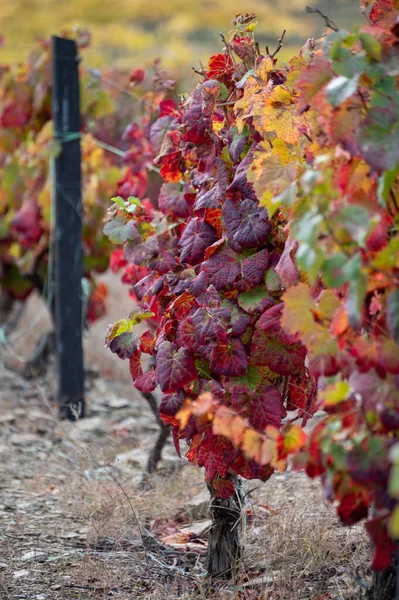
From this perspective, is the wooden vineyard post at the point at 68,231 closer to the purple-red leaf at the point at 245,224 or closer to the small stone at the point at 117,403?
the small stone at the point at 117,403

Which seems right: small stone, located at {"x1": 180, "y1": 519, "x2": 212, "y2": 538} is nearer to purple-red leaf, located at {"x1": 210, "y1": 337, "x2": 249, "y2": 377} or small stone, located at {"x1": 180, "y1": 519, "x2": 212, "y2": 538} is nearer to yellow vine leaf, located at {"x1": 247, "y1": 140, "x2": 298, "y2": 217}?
purple-red leaf, located at {"x1": 210, "y1": 337, "x2": 249, "y2": 377}

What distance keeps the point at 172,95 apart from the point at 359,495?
91.6 inches

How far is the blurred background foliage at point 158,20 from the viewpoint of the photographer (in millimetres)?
22438

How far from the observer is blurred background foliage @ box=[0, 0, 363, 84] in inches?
883

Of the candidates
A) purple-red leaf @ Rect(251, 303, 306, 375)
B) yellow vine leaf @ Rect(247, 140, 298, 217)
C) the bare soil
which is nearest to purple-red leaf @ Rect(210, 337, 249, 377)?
purple-red leaf @ Rect(251, 303, 306, 375)

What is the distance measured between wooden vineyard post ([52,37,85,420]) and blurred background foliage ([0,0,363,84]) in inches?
658

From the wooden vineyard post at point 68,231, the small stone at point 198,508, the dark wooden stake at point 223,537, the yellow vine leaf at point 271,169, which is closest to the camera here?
the yellow vine leaf at point 271,169

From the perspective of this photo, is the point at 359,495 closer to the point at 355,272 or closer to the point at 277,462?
the point at 277,462

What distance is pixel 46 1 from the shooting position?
29797mm

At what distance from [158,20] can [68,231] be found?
25846mm

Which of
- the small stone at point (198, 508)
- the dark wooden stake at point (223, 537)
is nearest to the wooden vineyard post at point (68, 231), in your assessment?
the small stone at point (198, 508)

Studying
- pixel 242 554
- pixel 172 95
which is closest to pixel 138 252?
pixel 242 554

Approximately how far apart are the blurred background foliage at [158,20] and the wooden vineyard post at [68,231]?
54.8 feet

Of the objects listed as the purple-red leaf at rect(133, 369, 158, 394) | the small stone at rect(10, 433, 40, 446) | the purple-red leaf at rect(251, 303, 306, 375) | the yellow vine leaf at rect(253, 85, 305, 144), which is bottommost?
the small stone at rect(10, 433, 40, 446)
